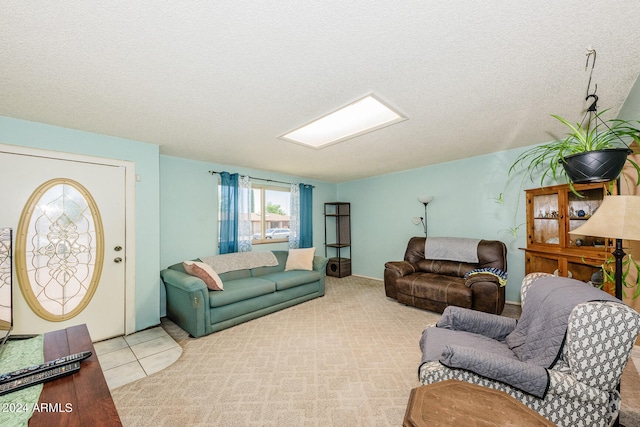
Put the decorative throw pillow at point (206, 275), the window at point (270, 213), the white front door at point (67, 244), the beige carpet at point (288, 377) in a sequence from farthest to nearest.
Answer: the window at point (270, 213) → the decorative throw pillow at point (206, 275) → the white front door at point (67, 244) → the beige carpet at point (288, 377)

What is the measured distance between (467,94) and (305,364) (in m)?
2.84

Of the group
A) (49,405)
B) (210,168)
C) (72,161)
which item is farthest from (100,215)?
(49,405)

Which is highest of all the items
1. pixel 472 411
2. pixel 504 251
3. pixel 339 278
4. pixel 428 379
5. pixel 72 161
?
pixel 72 161

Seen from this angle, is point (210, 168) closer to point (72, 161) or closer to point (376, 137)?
point (72, 161)

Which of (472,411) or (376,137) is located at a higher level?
(376,137)

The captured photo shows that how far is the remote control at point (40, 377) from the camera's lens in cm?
101

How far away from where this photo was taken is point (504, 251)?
3.55 metres

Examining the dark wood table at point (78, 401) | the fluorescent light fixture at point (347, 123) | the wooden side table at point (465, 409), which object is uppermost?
the fluorescent light fixture at point (347, 123)

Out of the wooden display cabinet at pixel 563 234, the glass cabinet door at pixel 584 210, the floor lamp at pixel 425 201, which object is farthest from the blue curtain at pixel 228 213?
the glass cabinet door at pixel 584 210

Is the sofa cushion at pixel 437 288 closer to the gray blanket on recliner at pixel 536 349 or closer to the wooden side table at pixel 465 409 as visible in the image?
the gray blanket on recliner at pixel 536 349

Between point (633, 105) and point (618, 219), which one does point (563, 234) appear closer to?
point (633, 105)

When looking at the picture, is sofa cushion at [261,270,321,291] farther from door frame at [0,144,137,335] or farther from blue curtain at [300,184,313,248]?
door frame at [0,144,137,335]

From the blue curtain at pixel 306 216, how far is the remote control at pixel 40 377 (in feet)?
14.5

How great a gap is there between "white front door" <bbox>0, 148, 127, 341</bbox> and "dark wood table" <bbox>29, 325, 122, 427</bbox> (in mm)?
1880
